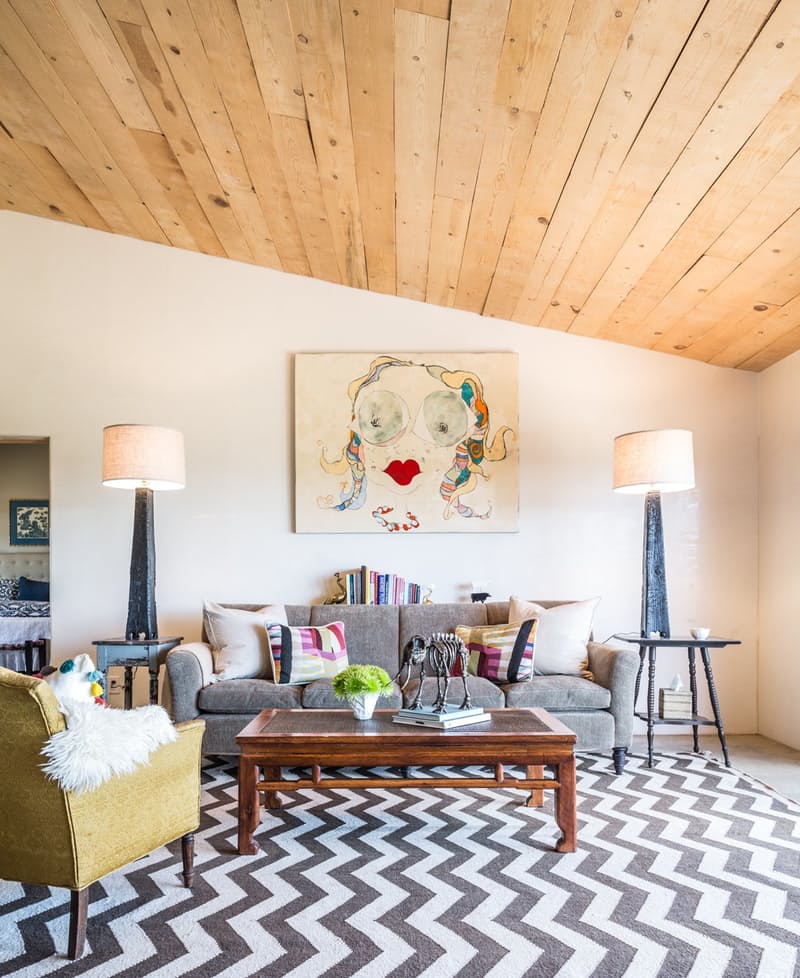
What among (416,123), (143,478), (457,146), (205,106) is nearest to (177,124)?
(205,106)

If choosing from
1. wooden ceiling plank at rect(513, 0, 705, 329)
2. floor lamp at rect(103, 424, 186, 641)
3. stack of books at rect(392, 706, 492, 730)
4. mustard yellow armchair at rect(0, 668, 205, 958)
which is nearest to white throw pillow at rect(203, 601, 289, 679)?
floor lamp at rect(103, 424, 186, 641)

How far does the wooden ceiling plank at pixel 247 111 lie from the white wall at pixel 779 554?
9.75 feet

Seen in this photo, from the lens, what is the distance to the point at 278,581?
4410mm

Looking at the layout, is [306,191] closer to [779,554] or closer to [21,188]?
[21,188]

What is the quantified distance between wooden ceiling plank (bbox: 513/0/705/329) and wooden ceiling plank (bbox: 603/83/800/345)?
37 cm

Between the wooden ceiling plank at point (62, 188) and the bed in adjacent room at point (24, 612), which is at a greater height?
the wooden ceiling plank at point (62, 188)

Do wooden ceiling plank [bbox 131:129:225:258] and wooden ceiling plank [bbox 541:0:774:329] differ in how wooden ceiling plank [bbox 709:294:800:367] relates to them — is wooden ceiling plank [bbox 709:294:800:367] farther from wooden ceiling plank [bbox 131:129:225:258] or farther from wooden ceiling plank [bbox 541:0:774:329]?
wooden ceiling plank [bbox 131:129:225:258]

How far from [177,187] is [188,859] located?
3204mm

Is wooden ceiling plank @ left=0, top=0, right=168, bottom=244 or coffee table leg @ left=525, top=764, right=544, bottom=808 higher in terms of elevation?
wooden ceiling plank @ left=0, top=0, right=168, bottom=244

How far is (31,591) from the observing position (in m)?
6.65

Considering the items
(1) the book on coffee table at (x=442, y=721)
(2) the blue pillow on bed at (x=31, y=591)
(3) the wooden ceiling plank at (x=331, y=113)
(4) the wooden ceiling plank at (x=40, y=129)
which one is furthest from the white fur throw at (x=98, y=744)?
(2) the blue pillow on bed at (x=31, y=591)

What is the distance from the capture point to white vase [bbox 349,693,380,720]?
8.95ft

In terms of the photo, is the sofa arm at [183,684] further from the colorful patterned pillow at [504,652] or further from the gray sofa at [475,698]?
the colorful patterned pillow at [504,652]

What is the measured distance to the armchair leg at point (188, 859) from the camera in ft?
7.34
